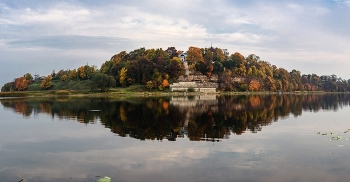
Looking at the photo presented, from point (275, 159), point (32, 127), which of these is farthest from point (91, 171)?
point (32, 127)

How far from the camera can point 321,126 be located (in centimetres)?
3316

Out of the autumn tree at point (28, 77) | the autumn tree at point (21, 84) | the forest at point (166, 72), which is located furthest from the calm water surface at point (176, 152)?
the autumn tree at point (28, 77)

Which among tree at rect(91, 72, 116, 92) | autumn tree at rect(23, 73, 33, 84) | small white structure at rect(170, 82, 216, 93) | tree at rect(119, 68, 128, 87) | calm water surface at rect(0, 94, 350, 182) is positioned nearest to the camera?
calm water surface at rect(0, 94, 350, 182)

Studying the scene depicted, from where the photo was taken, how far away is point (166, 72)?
153250 millimetres

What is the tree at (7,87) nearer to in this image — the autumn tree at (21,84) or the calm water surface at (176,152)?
the autumn tree at (21,84)

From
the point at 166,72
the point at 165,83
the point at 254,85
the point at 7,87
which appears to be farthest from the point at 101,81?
the point at 254,85

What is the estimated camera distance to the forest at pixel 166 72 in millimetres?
148750

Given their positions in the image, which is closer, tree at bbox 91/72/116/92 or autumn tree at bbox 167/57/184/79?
tree at bbox 91/72/116/92

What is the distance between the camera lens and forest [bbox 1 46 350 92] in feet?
488

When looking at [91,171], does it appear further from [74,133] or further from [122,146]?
[74,133]

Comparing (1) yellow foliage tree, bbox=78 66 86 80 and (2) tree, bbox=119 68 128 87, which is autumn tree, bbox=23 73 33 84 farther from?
(2) tree, bbox=119 68 128 87

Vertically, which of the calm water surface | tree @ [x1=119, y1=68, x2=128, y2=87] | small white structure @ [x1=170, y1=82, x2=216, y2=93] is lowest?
the calm water surface

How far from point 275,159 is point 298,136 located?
9.49 m

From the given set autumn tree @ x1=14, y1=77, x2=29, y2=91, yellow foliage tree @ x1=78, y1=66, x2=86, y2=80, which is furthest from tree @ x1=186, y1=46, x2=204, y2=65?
autumn tree @ x1=14, y1=77, x2=29, y2=91
